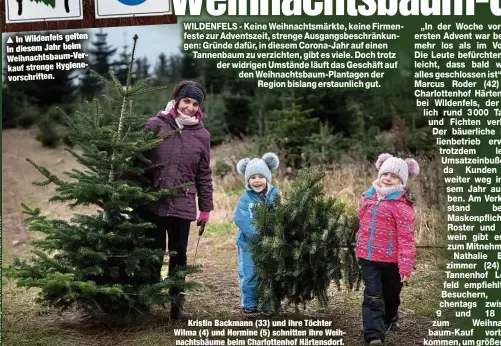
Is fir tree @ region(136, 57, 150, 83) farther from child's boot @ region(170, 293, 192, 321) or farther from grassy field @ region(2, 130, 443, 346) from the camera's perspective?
child's boot @ region(170, 293, 192, 321)

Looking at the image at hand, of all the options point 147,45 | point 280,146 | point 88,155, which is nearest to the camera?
point 88,155

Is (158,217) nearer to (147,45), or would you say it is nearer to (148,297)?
(148,297)

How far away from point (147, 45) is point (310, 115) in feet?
14.9

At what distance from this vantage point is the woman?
5.00 m

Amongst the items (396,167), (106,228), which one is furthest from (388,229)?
(106,228)

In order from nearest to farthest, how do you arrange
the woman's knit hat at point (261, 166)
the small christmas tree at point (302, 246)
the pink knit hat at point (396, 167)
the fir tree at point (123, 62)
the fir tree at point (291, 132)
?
the pink knit hat at point (396, 167)
the small christmas tree at point (302, 246)
the woman's knit hat at point (261, 166)
the fir tree at point (123, 62)
the fir tree at point (291, 132)

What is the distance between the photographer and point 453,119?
208 inches

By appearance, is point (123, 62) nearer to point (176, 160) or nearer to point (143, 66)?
point (143, 66)

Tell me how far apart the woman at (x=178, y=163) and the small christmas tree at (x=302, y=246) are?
0.58 meters

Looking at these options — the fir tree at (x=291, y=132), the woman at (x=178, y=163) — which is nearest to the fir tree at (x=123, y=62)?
the woman at (x=178, y=163)

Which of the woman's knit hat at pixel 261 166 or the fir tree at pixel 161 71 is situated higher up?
the fir tree at pixel 161 71

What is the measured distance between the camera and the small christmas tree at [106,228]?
4758mm

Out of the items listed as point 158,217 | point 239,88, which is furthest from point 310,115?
point 158,217

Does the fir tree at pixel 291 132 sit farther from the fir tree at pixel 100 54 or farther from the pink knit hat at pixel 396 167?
the pink knit hat at pixel 396 167
